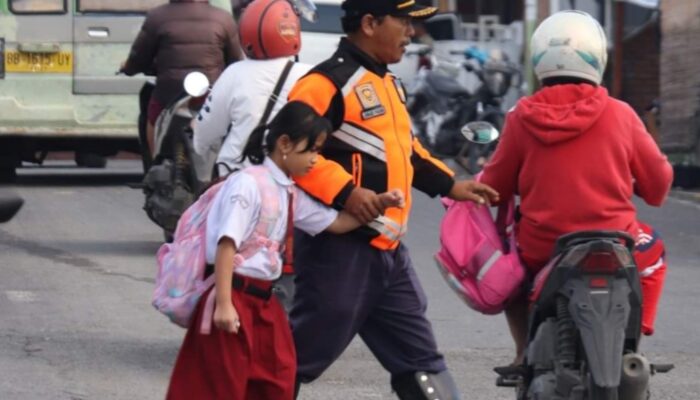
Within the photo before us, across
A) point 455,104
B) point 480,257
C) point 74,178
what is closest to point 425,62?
point 455,104

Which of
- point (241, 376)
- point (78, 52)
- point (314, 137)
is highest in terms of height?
point (314, 137)

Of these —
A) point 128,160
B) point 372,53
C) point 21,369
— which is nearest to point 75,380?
point 21,369

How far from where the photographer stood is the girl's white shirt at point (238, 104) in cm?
781

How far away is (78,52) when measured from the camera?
1644cm

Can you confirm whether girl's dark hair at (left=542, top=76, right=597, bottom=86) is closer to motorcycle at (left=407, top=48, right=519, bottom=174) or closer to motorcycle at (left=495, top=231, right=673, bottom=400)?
motorcycle at (left=495, top=231, right=673, bottom=400)

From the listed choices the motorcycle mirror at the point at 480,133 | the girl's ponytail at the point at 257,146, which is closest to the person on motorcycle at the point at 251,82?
the motorcycle mirror at the point at 480,133

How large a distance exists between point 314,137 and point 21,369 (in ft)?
9.65

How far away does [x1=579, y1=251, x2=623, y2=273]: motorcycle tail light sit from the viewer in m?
5.89

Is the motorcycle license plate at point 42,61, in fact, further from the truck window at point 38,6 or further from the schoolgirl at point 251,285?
the schoolgirl at point 251,285

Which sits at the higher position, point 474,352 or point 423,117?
point 474,352

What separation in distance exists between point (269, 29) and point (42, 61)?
29.3 ft

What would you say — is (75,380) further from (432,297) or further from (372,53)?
(432,297)

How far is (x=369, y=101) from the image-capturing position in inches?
241

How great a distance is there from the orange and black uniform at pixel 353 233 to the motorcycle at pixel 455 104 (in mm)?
13120
